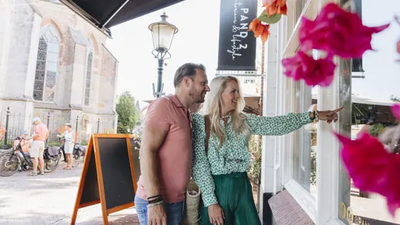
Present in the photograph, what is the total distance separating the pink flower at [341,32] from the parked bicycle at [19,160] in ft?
35.5

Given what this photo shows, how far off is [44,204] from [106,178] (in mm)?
2688

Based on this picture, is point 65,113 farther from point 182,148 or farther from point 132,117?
point 182,148

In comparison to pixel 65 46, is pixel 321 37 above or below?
below

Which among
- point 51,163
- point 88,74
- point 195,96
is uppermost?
point 88,74

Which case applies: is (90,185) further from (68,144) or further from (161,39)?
(68,144)

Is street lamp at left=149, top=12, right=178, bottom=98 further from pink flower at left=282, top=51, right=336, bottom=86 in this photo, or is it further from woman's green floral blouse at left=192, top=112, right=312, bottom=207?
pink flower at left=282, top=51, right=336, bottom=86

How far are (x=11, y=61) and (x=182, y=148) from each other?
19930mm

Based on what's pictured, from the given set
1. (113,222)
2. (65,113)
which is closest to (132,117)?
(65,113)

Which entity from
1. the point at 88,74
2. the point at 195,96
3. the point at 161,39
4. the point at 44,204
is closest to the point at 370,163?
the point at 195,96

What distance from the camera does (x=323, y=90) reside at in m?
1.67

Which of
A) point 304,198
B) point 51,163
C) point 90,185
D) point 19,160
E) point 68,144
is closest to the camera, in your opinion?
point 304,198

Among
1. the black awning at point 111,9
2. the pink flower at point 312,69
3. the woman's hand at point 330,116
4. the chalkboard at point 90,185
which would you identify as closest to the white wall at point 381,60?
the woman's hand at point 330,116

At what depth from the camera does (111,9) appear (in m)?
3.21

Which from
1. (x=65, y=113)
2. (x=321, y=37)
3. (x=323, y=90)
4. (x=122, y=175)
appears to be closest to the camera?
(x=321, y=37)
